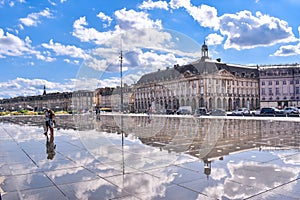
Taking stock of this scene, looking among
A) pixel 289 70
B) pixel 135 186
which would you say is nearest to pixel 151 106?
pixel 135 186

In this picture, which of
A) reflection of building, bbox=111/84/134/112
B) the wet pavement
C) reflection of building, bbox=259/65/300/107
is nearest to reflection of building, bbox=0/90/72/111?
reflection of building, bbox=259/65/300/107

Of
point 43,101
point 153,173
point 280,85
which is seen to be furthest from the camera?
point 43,101

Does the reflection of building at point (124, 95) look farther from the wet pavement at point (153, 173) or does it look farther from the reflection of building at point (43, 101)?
the reflection of building at point (43, 101)

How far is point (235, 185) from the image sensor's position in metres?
5.53

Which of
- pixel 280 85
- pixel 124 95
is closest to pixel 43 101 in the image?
pixel 280 85

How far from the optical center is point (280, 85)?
92.4 meters

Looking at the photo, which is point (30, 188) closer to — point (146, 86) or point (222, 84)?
point (146, 86)

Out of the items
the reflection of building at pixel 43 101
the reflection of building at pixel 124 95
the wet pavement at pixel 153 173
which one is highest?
the reflection of building at pixel 43 101

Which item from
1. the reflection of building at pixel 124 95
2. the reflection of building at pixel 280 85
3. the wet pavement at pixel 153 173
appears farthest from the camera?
the reflection of building at pixel 280 85

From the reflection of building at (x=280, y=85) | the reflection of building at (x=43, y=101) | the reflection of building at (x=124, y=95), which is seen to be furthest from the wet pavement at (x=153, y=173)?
the reflection of building at (x=43, y=101)

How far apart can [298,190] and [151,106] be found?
23417 millimetres

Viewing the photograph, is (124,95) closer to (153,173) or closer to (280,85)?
(153,173)

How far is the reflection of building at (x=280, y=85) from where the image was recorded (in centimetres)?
8979

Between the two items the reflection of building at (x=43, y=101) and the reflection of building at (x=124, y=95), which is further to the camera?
the reflection of building at (x=43, y=101)
